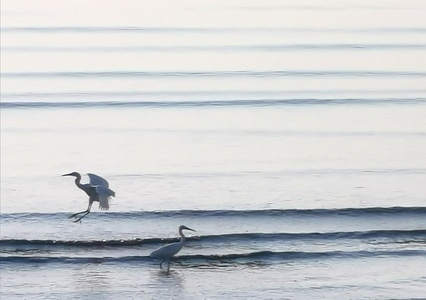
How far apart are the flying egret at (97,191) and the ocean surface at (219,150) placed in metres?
0.25

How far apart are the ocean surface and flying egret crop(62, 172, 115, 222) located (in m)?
0.25

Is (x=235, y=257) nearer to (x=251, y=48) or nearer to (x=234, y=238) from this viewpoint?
(x=234, y=238)

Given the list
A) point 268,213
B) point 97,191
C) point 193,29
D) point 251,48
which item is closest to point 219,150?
point 268,213

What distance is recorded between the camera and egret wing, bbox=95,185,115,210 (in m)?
17.5

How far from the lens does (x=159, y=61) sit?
2894 centimetres

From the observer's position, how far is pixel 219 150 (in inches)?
836

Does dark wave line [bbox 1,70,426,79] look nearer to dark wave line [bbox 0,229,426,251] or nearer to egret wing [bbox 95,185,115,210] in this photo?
egret wing [bbox 95,185,115,210]

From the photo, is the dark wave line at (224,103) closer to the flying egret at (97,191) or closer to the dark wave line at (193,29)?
the dark wave line at (193,29)

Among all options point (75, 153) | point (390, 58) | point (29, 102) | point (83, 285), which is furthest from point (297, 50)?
point (83, 285)

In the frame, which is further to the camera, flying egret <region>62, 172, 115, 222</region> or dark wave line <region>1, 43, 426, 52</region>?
dark wave line <region>1, 43, 426, 52</region>

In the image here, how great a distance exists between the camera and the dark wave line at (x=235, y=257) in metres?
16.3

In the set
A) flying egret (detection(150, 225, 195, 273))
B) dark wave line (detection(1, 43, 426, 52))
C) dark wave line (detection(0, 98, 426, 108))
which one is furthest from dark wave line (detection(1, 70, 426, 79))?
flying egret (detection(150, 225, 195, 273))

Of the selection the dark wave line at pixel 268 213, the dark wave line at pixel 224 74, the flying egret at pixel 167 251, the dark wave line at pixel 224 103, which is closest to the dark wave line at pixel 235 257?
the flying egret at pixel 167 251

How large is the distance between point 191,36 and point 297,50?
2.71 m
